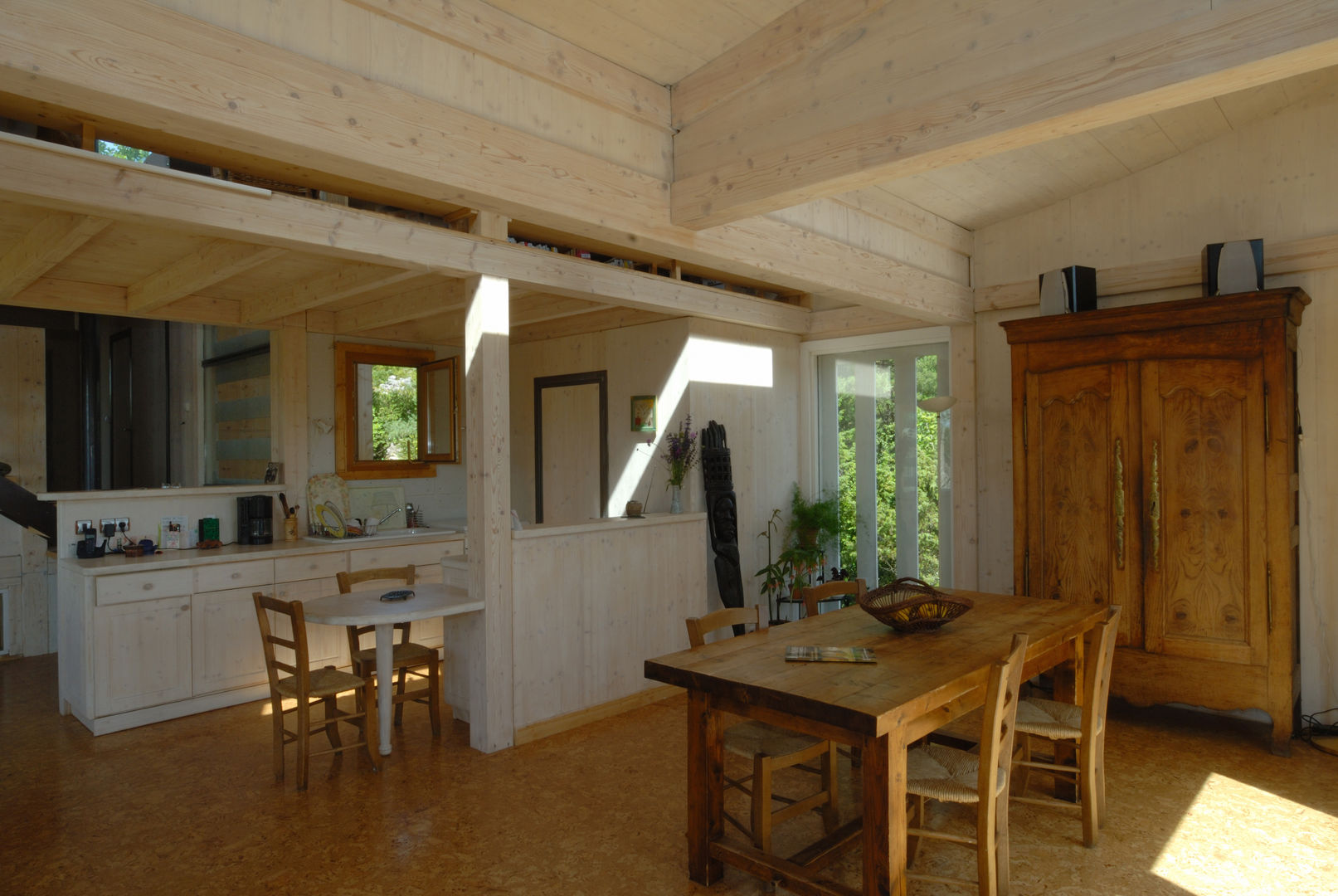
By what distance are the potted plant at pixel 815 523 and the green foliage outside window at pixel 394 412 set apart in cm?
324

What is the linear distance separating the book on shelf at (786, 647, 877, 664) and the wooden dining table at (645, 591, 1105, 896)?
36mm

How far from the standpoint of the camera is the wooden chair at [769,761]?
2.89 meters

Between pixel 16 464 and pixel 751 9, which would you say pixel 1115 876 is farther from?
pixel 16 464

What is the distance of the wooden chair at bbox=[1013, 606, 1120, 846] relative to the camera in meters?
3.15

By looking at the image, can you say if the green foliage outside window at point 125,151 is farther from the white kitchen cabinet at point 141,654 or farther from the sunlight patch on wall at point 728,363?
the sunlight patch on wall at point 728,363

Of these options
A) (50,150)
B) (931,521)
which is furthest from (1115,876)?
(50,150)

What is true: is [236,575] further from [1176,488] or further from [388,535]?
[1176,488]

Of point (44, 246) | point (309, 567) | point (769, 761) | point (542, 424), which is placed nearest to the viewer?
point (769, 761)

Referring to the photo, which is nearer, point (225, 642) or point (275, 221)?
point (275, 221)

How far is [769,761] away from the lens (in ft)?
9.42

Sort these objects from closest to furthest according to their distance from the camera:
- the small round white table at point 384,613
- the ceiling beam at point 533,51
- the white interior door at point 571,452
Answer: the ceiling beam at point 533,51
the small round white table at point 384,613
the white interior door at point 571,452

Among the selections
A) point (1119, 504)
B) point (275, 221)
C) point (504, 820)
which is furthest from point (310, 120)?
point (1119, 504)

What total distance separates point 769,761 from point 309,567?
3.71 meters

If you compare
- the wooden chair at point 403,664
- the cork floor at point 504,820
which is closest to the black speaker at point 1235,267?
the cork floor at point 504,820
